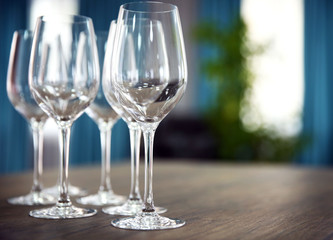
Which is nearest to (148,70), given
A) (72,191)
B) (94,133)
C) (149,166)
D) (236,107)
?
(149,166)

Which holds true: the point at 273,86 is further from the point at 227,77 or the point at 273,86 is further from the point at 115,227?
the point at 115,227

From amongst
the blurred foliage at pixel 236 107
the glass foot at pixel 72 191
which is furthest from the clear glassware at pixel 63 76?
the blurred foliage at pixel 236 107

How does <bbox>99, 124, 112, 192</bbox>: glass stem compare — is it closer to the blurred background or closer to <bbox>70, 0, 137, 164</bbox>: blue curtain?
the blurred background

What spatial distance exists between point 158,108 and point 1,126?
18.3ft

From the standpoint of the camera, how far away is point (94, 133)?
586 cm

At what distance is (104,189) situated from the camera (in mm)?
1002

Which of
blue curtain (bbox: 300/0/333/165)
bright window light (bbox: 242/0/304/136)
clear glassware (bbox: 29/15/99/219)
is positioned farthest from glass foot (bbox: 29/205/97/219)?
blue curtain (bbox: 300/0/333/165)

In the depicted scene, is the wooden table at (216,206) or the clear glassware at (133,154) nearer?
the wooden table at (216,206)

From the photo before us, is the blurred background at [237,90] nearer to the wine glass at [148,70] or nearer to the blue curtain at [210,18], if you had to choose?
the blue curtain at [210,18]

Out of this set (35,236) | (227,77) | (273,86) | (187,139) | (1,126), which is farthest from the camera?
(1,126)

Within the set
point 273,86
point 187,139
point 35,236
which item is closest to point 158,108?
point 35,236

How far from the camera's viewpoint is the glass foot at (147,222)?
68cm

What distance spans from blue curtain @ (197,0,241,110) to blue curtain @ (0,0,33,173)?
78.6 inches

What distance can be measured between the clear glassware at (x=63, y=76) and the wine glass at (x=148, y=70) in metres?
0.10
